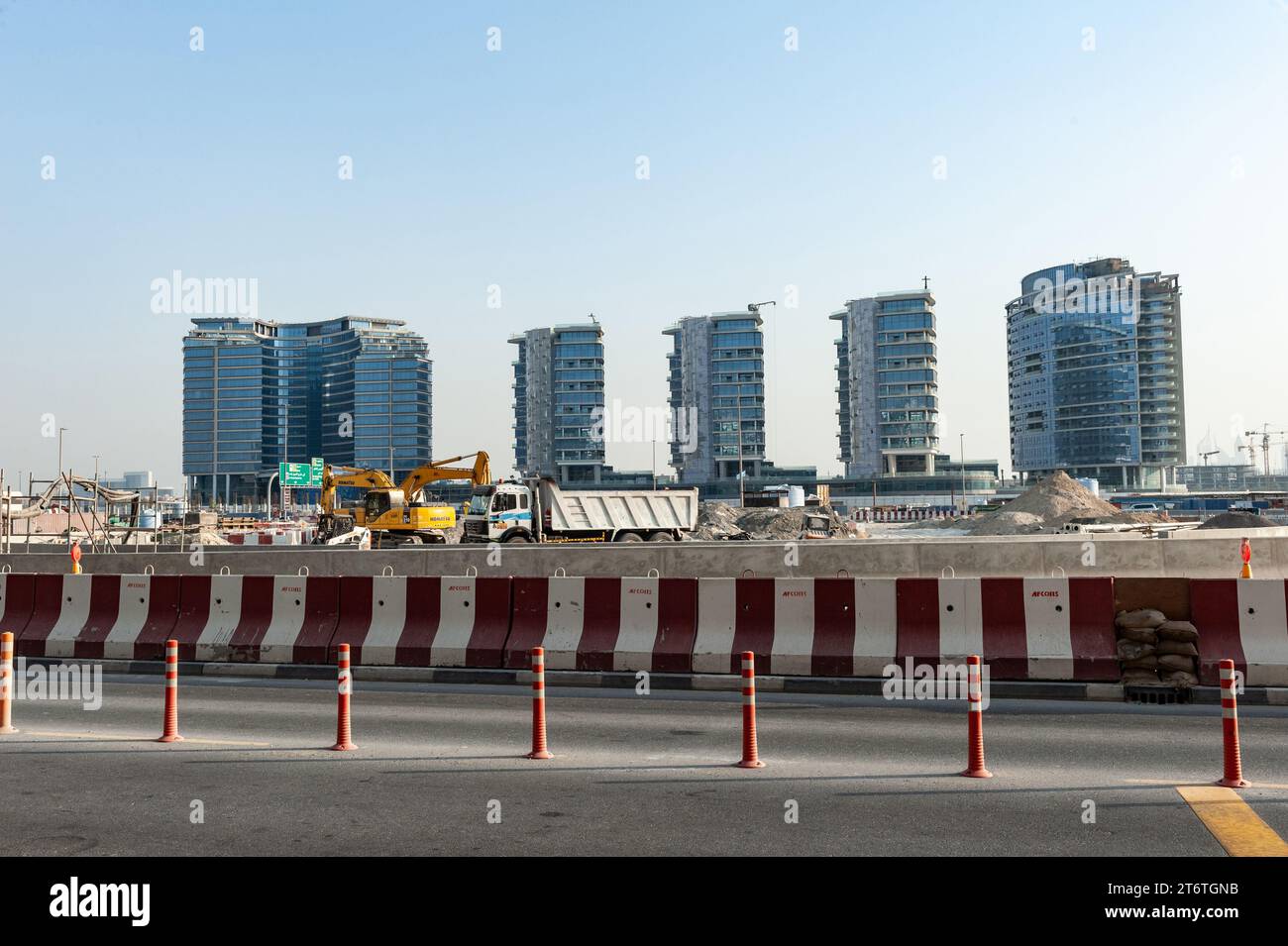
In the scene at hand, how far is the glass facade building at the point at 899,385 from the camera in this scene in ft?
515

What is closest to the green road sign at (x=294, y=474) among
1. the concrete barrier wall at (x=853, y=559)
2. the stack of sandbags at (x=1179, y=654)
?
the concrete barrier wall at (x=853, y=559)

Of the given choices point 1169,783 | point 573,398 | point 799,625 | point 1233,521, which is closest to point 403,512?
point 799,625

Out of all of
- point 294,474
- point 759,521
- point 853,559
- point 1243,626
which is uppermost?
point 294,474

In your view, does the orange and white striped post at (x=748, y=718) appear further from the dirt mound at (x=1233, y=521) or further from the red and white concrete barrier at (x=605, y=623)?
the dirt mound at (x=1233, y=521)

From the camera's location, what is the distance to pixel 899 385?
Answer: 158 m

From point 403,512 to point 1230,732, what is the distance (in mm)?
27329

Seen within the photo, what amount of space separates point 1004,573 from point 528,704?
406 inches

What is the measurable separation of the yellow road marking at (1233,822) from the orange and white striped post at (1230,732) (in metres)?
0.12

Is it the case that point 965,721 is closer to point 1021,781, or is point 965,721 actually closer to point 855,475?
point 1021,781

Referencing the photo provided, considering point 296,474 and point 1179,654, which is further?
point 296,474

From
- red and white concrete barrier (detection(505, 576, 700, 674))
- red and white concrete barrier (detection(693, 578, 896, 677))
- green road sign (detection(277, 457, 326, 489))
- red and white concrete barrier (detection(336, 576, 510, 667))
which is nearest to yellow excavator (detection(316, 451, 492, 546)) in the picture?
red and white concrete barrier (detection(336, 576, 510, 667))

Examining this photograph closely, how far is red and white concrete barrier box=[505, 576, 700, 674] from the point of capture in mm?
13148

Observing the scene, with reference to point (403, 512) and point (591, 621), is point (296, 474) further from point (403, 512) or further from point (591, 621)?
point (591, 621)
